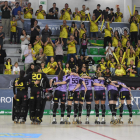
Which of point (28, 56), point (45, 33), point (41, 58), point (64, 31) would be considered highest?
point (64, 31)

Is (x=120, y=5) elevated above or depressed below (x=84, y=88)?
above

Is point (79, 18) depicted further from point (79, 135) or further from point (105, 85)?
point (79, 135)

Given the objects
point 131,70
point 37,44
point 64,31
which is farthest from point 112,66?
point 37,44

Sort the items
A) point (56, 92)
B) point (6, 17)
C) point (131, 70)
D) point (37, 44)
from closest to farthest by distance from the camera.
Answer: point (56, 92), point (131, 70), point (37, 44), point (6, 17)

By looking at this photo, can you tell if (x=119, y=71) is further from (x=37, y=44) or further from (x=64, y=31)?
→ (x=37, y=44)

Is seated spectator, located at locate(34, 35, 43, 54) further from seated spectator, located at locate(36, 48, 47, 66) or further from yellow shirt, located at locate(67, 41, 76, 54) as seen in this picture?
yellow shirt, located at locate(67, 41, 76, 54)

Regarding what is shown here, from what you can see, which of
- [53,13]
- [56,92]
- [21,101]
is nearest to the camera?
[56,92]

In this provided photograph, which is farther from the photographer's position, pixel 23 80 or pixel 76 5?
pixel 76 5

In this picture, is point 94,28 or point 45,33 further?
point 94,28

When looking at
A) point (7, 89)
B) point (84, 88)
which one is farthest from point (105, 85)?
point (7, 89)

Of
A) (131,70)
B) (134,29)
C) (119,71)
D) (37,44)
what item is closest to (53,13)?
(37,44)

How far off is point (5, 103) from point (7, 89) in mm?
801

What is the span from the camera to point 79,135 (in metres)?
8.27

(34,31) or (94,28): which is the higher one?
(94,28)
